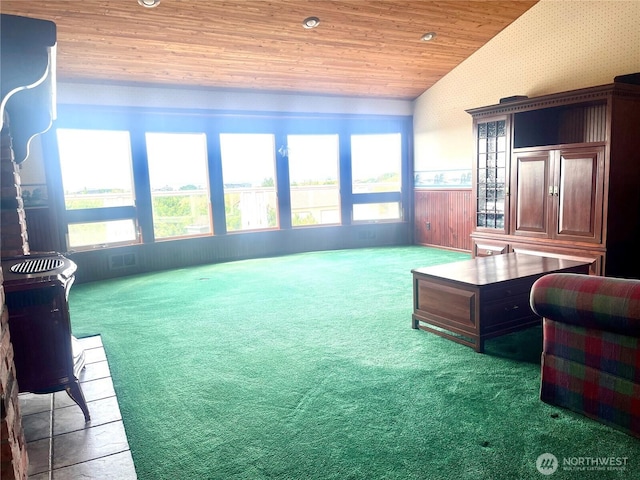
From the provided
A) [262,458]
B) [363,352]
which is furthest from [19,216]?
[363,352]

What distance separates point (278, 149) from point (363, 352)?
15.4 ft

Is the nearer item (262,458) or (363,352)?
(262,458)

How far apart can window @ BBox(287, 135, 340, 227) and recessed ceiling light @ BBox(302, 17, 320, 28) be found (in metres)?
2.32

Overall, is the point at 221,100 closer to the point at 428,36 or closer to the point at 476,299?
the point at 428,36

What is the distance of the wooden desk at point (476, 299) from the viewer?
2957 millimetres

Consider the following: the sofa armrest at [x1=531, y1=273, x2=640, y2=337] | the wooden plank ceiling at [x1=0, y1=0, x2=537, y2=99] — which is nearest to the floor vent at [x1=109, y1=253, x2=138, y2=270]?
the wooden plank ceiling at [x1=0, y1=0, x2=537, y2=99]

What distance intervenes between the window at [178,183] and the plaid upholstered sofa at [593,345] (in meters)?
5.38

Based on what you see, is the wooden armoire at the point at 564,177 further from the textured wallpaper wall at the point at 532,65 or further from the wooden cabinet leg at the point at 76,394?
the wooden cabinet leg at the point at 76,394

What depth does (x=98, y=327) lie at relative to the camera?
383 cm

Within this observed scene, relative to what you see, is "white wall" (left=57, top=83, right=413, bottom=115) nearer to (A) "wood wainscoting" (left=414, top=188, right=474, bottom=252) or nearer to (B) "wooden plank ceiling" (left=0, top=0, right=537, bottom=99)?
(B) "wooden plank ceiling" (left=0, top=0, right=537, bottom=99)

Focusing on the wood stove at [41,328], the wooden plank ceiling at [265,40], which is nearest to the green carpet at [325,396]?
the wood stove at [41,328]

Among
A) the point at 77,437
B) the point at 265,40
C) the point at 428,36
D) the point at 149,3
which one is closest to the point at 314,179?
the point at 265,40

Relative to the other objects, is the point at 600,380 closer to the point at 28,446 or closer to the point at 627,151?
the point at 28,446

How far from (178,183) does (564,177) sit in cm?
493
